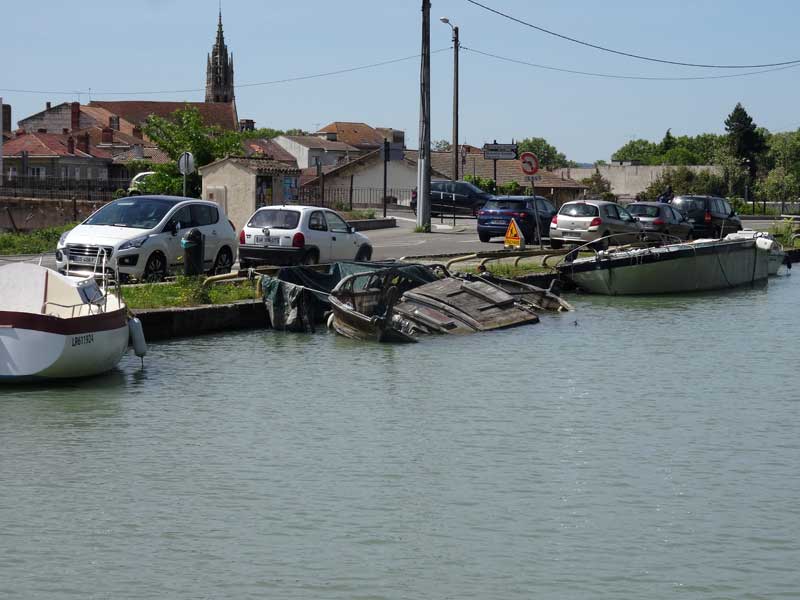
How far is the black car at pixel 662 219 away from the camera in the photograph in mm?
37938

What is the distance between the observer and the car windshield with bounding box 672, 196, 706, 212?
138ft

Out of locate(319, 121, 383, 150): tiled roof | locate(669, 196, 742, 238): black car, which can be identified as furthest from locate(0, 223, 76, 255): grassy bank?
locate(319, 121, 383, 150): tiled roof

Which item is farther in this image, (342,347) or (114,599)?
(342,347)

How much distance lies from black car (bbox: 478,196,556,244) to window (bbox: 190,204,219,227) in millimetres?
14060

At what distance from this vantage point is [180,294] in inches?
811

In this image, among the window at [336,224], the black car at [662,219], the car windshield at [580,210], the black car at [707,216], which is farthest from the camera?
the black car at [707,216]

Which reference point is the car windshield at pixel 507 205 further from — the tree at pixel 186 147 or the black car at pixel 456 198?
the black car at pixel 456 198

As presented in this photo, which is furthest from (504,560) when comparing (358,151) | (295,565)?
(358,151)

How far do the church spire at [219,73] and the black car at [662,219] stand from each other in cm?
15649

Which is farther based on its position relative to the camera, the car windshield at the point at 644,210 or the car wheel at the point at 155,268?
the car windshield at the point at 644,210

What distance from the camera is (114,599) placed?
8.33m

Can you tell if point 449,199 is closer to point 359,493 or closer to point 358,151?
point 359,493

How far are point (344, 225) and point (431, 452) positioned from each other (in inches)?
573

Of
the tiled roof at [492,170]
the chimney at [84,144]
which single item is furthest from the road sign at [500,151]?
the chimney at [84,144]
